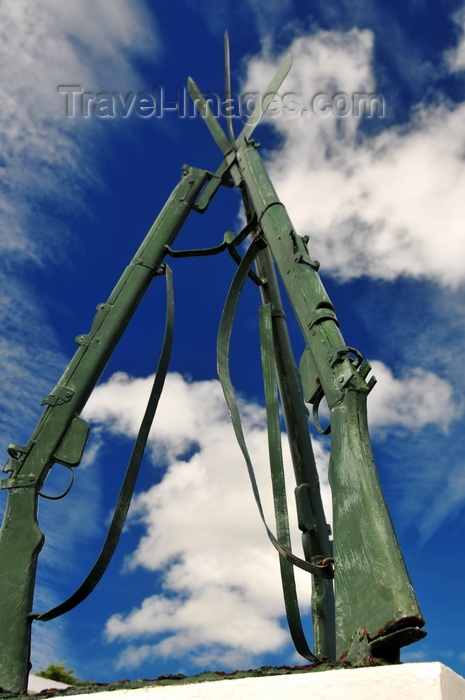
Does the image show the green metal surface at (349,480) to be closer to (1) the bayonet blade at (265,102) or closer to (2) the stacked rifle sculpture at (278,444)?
(2) the stacked rifle sculpture at (278,444)

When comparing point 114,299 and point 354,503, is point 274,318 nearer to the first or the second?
point 114,299

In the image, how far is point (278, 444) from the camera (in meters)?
4.77

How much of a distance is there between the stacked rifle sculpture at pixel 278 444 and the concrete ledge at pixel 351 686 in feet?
1.24

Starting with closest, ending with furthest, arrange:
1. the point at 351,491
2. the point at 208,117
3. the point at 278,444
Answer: the point at 351,491 < the point at 278,444 < the point at 208,117

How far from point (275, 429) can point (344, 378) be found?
4.03 ft

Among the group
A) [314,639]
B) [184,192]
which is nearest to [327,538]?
[314,639]

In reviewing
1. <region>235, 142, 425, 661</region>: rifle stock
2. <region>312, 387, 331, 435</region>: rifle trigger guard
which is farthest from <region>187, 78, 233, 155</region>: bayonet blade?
<region>312, 387, 331, 435</region>: rifle trigger guard

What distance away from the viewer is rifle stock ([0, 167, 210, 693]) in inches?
163

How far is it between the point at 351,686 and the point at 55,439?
2.89 metres

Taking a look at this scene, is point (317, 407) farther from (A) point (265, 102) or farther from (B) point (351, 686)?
(A) point (265, 102)

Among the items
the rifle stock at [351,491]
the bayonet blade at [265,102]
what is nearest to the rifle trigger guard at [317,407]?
the rifle stock at [351,491]

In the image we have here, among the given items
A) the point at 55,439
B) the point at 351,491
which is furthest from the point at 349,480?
the point at 55,439

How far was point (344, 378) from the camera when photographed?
3623 millimetres

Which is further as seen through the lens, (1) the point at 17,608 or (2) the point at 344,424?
(1) the point at 17,608
